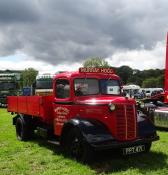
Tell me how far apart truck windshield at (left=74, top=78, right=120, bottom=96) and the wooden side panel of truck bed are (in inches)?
57.2

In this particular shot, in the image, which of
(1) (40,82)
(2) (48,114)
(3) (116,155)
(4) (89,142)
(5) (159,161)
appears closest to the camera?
(4) (89,142)

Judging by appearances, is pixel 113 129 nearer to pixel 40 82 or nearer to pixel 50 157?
pixel 50 157

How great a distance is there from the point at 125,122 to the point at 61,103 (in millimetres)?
2083

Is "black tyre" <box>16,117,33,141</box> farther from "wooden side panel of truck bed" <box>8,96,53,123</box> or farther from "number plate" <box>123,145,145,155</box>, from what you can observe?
"number plate" <box>123,145,145,155</box>

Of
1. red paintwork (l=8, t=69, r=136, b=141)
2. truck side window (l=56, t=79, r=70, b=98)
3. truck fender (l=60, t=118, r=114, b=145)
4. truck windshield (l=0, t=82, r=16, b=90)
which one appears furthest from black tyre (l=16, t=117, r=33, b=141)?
truck windshield (l=0, t=82, r=16, b=90)

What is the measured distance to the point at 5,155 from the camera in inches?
434

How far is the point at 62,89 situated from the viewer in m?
10.8

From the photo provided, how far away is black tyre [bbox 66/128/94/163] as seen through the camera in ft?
30.4

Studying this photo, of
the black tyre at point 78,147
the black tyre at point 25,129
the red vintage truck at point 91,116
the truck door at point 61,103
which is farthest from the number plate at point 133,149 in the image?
the black tyre at point 25,129

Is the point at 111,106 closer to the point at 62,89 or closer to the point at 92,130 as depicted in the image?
the point at 92,130

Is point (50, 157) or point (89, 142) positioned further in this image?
point (50, 157)

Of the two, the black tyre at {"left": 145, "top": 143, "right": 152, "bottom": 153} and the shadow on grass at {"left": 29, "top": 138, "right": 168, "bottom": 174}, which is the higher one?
the black tyre at {"left": 145, "top": 143, "right": 152, "bottom": 153}

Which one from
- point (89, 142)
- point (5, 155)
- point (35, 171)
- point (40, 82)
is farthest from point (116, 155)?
point (40, 82)

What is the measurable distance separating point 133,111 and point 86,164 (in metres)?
1.69
